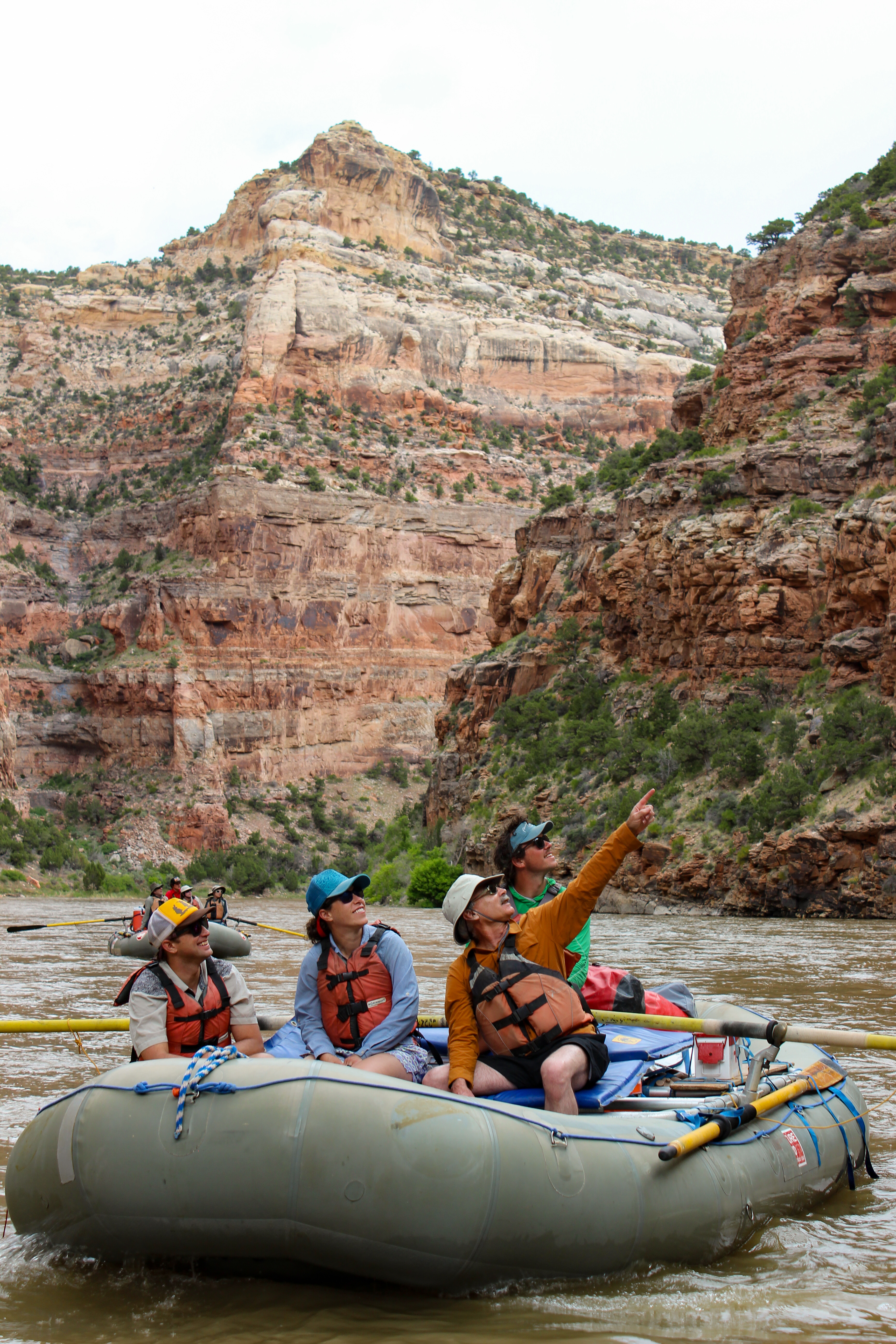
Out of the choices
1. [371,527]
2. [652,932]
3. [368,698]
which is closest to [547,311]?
[371,527]

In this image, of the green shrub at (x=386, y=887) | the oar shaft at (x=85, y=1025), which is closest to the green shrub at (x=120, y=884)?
the green shrub at (x=386, y=887)

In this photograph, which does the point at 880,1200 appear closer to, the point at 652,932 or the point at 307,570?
the point at 652,932

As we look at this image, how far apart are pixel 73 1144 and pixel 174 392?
79.5 m

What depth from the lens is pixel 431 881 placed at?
125 ft

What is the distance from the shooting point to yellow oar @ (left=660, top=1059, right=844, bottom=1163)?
501cm

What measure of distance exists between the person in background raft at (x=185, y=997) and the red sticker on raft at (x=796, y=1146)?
2.60 metres

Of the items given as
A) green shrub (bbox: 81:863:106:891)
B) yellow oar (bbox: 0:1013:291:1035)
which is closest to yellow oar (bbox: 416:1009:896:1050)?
yellow oar (bbox: 0:1013:291:1035)

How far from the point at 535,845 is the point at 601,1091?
1236 millimetres

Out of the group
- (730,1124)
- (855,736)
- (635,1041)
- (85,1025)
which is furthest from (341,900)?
(855,736)

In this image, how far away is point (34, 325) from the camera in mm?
86500

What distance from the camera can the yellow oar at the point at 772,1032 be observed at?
19.7 ft

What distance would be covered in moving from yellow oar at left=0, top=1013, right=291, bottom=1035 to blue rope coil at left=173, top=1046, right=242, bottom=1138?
121 cm

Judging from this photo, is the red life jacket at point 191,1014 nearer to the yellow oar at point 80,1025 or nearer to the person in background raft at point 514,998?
the yellow oar at point 80,1025

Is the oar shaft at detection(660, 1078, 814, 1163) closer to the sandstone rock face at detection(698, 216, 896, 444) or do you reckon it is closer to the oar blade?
the oar blade
